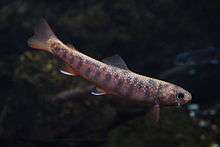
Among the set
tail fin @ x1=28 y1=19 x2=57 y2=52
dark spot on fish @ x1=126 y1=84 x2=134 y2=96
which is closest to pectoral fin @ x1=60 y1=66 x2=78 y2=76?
tail fin @ x1=28 y1=19 x2=57 y2=52

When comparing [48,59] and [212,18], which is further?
[212,18]

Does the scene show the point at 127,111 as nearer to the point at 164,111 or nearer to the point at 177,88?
the point at 164,111

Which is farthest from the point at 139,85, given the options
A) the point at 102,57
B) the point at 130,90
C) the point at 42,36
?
the point at 102,57

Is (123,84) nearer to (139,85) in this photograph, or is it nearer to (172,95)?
(139,85)

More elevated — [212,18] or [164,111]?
[212,18]

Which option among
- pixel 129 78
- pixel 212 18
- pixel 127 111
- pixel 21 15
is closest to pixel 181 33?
pixel 212 18

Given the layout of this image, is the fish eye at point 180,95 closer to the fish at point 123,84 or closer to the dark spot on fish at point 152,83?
the fish at point 123,84

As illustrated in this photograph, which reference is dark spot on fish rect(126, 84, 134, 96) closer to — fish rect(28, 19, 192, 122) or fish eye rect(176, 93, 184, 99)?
fish rect(28, 19, 192, 122)
